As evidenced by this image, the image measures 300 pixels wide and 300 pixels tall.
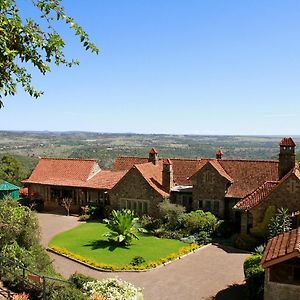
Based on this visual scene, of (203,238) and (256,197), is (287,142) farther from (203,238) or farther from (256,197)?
(203,238)

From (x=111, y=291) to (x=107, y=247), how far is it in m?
14.0

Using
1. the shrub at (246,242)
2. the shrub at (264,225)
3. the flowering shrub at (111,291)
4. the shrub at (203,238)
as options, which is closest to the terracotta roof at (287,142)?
the shrub at (264,225)

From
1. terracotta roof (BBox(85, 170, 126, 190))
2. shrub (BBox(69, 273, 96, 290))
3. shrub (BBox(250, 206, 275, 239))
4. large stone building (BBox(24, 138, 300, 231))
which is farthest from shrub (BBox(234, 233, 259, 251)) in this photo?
terracotta roof (BBox(85, 170, 126, 190))

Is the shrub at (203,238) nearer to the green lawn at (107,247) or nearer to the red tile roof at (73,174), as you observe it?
the green lawn at (107,247)

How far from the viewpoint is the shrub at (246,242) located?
Result: 105ft

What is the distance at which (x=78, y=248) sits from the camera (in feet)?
105

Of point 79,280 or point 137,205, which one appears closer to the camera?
point 79,280

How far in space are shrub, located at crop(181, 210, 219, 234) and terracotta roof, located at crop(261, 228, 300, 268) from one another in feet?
44.8

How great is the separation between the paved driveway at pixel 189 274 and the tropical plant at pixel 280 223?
2.78 metres

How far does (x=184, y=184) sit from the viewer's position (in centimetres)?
4322

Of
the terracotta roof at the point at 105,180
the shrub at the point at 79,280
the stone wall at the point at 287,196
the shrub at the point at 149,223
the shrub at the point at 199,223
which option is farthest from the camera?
the terracotta roof at the point at 105,180

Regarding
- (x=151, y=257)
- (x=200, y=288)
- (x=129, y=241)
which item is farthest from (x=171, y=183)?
(x=200, y=288)

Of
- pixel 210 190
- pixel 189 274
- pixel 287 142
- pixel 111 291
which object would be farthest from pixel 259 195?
pixel 111 291

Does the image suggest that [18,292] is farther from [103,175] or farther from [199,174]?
[103,175]
